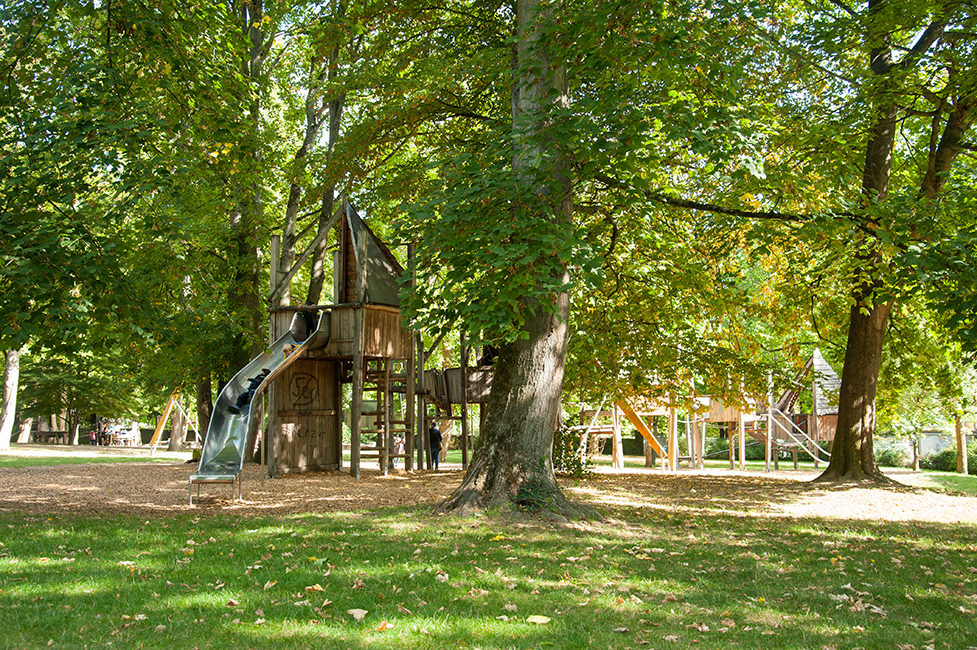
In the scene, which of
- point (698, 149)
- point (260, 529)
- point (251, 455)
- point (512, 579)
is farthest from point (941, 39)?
point (251, 455)

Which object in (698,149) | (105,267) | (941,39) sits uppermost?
(941,39)

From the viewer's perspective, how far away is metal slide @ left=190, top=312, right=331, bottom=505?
36.3ft

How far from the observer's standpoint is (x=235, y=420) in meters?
12.8

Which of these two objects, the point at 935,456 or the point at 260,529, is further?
the point at 935,456

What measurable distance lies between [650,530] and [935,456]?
25.6 metres

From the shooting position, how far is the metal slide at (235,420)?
36.3 ft

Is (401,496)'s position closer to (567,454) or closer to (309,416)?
(567,454)

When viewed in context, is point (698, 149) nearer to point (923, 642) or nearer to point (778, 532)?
point (778, 532)

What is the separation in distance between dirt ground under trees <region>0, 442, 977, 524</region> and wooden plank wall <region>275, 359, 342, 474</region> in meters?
1.55

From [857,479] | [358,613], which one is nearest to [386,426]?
[857,479]

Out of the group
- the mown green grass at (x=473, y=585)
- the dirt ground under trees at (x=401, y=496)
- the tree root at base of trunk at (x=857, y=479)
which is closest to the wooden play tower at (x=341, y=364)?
the dirt ground under trees at (x=401, y=496)

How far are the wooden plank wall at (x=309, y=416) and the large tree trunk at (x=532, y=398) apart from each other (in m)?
8.51

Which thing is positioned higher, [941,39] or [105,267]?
[941,39]

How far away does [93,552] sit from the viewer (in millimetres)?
6508
